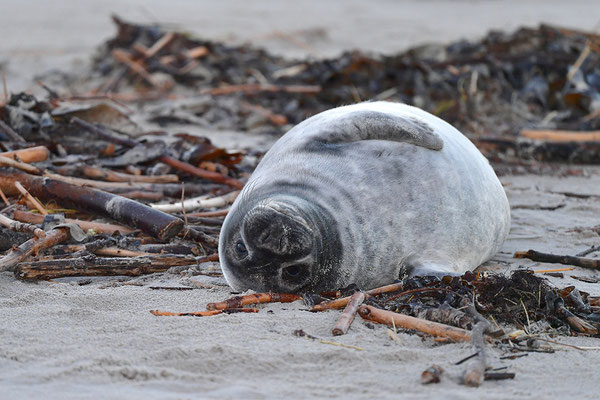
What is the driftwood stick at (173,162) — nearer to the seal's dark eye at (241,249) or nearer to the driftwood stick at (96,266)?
the driftwood stick at (96,266)

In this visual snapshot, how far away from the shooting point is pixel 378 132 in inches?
140

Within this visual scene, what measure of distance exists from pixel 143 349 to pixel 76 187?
193 cm

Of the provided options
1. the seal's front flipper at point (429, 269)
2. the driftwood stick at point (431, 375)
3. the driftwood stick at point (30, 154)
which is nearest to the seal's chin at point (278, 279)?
the seal's front flipper at point (429, 269)

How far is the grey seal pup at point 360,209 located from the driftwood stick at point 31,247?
90 cm

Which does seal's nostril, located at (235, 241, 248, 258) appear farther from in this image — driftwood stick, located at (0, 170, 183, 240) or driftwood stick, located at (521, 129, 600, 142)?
driftwood stick, located at (521, 129, 600, 142)

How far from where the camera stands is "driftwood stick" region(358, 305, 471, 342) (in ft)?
8.67

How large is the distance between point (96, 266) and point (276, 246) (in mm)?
1017

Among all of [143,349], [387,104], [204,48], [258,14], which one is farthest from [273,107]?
[258,14]

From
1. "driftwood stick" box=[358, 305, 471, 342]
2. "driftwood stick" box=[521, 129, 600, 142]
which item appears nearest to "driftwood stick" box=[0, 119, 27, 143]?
"driftwood stick" box=[358, 305, 471, 342]

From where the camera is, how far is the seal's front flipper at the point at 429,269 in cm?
317

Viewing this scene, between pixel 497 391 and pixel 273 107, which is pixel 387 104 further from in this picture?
pixel 273 107

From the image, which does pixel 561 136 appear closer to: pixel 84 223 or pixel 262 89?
pixel 262 89

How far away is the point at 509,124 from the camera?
7.72 m

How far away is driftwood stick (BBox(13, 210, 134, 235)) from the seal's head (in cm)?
100
